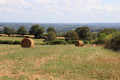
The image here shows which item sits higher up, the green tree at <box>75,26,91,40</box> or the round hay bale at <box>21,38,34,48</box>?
the round hay bale at <box>21,38,34,48</box>

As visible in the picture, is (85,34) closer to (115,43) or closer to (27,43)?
(115,43)

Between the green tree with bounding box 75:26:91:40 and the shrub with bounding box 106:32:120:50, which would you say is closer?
the shrub with bounding box 106:32:120:50

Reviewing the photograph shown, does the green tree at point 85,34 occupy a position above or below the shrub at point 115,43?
below

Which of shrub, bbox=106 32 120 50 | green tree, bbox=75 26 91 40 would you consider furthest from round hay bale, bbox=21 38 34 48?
green tree, bbox=75 26 91 40

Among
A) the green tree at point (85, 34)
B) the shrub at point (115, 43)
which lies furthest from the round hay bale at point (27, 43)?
the green tree at point (85, 34)

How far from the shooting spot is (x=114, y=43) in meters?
22.1

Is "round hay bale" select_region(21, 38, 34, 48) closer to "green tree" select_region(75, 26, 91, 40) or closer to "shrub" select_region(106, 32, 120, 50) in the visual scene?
"shrub" select_region(106, 32, 120, 50)

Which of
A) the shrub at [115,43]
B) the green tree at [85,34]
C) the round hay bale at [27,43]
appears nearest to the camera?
the shrub at [115,43]

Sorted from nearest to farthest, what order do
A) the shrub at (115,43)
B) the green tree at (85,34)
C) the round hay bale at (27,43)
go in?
the shrub at (115,43) → the round hay bale at (27,43) → the green tree at (85,34)

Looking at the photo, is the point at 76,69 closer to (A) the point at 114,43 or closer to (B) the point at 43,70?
(B) the point at 43,70

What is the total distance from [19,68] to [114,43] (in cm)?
1574

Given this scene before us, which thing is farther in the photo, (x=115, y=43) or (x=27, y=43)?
(x=27, y=43)

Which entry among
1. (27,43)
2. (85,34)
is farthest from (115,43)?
(85,34)

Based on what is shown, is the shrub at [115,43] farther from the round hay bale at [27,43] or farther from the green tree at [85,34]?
the green tree at [85,34]
